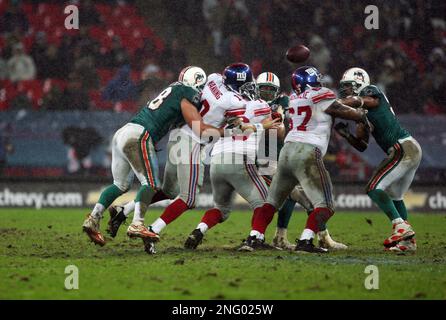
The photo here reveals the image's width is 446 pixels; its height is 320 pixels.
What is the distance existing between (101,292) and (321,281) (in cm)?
184

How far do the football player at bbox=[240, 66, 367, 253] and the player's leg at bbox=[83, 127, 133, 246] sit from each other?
155 cm

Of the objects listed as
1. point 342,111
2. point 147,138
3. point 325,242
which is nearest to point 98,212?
point 147,138

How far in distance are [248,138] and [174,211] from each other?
44.8 inches

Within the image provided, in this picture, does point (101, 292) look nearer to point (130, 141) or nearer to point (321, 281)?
point (321, 281)

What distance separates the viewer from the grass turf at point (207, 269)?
21.2 ft

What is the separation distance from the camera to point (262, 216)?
8.89m

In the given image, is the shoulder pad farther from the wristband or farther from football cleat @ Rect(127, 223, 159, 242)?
football cleat @ Rect(127, 223, 159, 242)

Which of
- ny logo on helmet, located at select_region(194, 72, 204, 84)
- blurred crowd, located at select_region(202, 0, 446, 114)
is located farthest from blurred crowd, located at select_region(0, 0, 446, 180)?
ny logo on helmet, located at select_region(194, 72, 204, 84)

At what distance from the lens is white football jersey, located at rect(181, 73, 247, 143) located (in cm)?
902

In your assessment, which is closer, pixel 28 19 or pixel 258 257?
pixel 258 257

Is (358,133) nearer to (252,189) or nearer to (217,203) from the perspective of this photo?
(252,189)

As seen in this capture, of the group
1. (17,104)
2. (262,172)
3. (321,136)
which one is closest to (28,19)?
(17,104)

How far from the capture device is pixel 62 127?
15.9 m

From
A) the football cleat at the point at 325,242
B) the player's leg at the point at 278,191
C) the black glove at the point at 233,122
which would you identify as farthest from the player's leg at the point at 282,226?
the black glove at the point at 233,122
